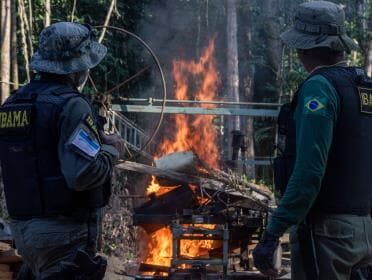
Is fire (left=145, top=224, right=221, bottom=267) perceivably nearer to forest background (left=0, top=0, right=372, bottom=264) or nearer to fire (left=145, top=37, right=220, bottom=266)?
fire (left=145, top=37, right=220, bottom=266)

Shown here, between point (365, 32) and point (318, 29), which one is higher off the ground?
point (318, 29)

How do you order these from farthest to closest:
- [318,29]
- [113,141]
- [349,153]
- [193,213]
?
1. [193,213]
2. [113,141]
3. [318,29]
4. [349,153]

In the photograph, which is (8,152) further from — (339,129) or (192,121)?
(192,121)

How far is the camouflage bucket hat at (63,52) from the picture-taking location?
Result: 3828 millimetres

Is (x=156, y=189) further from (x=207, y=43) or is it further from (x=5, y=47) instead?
(x=207, y=43)

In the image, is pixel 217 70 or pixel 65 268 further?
pixel 217 70

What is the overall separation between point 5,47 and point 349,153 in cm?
706

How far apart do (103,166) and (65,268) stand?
0.63 m

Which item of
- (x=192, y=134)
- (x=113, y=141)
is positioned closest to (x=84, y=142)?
(x=113, y=141)

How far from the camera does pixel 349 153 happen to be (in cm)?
359

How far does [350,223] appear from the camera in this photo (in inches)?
142

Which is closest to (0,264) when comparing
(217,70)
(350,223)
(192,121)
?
(350,223)

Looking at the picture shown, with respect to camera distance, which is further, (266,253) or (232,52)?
(232,52)

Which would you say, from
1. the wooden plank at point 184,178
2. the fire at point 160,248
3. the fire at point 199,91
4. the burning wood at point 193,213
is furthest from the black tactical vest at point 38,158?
the fire at point 199,91
